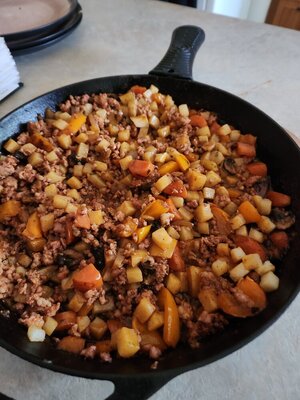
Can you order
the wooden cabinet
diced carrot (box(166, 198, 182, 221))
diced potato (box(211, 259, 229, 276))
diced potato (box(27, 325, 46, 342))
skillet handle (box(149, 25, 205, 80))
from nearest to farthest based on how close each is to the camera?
1. diced potato (box(27, 325, 46, 342))
2. diced potato (box(211, 259, 229, 276))
3. diced carrot (box(166, 198, 182, 221))
4. skillet handle (box(149, 25, 205, 80))
5. the wooden cabinet

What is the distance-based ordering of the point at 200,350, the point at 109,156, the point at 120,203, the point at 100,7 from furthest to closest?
the point at 100,7 → the point at 109,156 → the point at 120,203 → the point at 200,350

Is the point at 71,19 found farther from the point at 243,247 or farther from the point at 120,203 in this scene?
the point at 243,247

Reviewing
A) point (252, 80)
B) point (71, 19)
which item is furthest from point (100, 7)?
point (252, 80)

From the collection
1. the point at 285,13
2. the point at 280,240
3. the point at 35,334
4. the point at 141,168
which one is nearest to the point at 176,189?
the point at 141,168

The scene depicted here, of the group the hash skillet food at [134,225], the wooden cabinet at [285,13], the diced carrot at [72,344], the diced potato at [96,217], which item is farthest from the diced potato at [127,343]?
the wooden cabinet at [285,13]

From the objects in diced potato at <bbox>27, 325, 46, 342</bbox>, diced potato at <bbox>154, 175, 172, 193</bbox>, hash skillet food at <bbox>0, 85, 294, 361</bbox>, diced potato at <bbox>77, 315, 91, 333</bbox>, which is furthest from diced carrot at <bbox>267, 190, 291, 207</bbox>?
diced potato at <bbox>27, 325, 46, 342</bbox>

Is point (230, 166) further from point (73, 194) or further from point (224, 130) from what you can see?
point (73, 194)

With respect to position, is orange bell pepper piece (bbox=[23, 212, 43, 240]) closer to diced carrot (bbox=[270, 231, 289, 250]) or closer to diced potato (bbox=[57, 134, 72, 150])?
diced potato (bbox=[57, 134, 72, 150])
